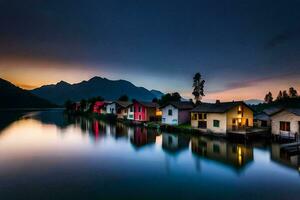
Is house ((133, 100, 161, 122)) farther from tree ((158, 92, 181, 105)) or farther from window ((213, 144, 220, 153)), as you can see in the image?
window ((213, 144, 220, 153))

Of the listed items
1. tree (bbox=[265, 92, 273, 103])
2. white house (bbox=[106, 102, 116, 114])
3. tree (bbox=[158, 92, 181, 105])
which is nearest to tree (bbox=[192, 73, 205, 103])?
tree (bbox=[158, 92, 181, 105])

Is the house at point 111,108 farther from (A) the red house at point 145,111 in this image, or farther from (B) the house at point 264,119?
(B) the house at point 264,119

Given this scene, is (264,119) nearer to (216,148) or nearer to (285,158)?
(216,148)

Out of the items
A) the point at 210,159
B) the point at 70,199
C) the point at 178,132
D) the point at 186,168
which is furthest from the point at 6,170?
the point at 178,132

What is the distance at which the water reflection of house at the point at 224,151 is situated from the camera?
23984 millimetres

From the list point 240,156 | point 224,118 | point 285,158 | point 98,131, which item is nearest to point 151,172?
point 240,156

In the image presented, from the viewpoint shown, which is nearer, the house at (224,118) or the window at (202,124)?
the house at (224,118)

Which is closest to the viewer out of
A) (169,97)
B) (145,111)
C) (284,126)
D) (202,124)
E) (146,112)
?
(284,126)

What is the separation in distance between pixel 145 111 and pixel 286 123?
37289mm

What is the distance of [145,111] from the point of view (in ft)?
199

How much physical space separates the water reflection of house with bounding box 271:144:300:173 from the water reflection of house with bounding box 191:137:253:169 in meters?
2.74

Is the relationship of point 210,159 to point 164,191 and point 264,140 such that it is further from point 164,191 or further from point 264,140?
point 264,140

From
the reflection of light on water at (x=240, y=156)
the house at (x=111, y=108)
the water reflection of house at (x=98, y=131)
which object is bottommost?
the reflection of light on water at (x=240, y=156)

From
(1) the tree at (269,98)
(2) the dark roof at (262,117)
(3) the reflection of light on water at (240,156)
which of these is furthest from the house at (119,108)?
(1) the tree at (269,98)
